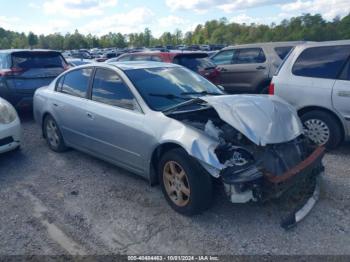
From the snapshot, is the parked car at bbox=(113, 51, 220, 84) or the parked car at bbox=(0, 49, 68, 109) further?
the parked car at bbox=(113, 51, 220, 84)

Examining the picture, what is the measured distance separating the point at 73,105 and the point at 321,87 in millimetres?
3807

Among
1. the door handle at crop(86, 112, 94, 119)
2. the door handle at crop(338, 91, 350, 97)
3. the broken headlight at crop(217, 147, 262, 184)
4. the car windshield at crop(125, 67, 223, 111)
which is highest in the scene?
the car windshield at crop(125, 67, 223, 111)

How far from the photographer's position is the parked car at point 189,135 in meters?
3.18

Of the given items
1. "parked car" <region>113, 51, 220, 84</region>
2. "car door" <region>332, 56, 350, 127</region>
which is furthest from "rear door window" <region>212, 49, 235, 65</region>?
"car door" <region>332, 56, 350, 127</region>

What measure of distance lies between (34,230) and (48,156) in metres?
2.36

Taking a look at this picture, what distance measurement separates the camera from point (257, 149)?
11.0 feet

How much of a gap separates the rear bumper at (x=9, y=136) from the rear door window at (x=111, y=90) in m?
1.49

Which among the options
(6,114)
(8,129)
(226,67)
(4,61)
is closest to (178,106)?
(8,129)

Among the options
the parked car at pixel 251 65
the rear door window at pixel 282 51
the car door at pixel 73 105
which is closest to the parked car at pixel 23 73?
the car door at pixel 73 105

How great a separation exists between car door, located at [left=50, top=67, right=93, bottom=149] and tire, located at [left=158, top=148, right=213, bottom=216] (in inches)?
66.0

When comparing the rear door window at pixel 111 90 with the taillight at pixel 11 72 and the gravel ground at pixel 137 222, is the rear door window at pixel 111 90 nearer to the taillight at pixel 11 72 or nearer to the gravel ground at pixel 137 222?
the gravel ground at pixel 137 222

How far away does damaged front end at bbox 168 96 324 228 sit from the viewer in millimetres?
3094

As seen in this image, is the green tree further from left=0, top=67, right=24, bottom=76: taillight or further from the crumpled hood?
the crumpled hood

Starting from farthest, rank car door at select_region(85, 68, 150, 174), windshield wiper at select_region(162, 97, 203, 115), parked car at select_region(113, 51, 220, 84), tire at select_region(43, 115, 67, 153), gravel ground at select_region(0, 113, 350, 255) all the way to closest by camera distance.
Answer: parked car at select_region(113, 51, 220, 84), tire at select_region(43, 115, 67, 153), car door at select_region(85, 68, 150, 174), windshield wiper at select_region(162, 97, 203, 115), gravel ground at select_region(0, 113, 350, 255)
